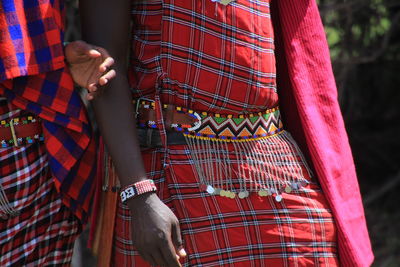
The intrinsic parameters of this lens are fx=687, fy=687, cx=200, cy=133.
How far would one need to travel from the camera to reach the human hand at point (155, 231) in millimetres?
1616

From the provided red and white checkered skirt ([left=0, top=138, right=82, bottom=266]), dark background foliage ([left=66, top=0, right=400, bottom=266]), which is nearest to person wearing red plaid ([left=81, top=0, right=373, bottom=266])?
red and white checkered skirt ([left=0, top=138, right=82, bottom=266])

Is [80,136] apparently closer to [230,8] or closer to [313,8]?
[230,8]

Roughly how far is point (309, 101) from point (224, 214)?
44 centimetres

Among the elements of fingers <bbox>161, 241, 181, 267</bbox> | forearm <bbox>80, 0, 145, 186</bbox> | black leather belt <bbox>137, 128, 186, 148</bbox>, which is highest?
forearm <bbox>80, 0, 145, 186</bbox>

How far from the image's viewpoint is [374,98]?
5.12 metres

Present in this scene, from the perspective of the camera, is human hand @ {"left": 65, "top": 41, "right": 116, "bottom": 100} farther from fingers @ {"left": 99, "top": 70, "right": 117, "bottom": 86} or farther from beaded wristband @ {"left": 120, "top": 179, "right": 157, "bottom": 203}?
beaded wristband @ {"left": 120, "top": 179, "right": 157, "bottom": 203}

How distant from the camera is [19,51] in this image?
164cm

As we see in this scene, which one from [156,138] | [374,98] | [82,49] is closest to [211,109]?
[156,138]

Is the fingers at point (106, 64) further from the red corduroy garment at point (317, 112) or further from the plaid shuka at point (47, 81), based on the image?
the red corduroy garment at point (317, 112)

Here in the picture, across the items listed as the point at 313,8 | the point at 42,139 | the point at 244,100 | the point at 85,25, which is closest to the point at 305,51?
the point at 313,8

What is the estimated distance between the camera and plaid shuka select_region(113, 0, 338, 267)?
1.78 m

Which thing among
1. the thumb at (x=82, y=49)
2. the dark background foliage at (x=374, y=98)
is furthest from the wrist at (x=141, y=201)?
the dark background foliage at (x=374, y=98)

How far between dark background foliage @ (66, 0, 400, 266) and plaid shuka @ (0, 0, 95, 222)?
7.19ft

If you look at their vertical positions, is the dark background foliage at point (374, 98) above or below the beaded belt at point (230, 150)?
below
